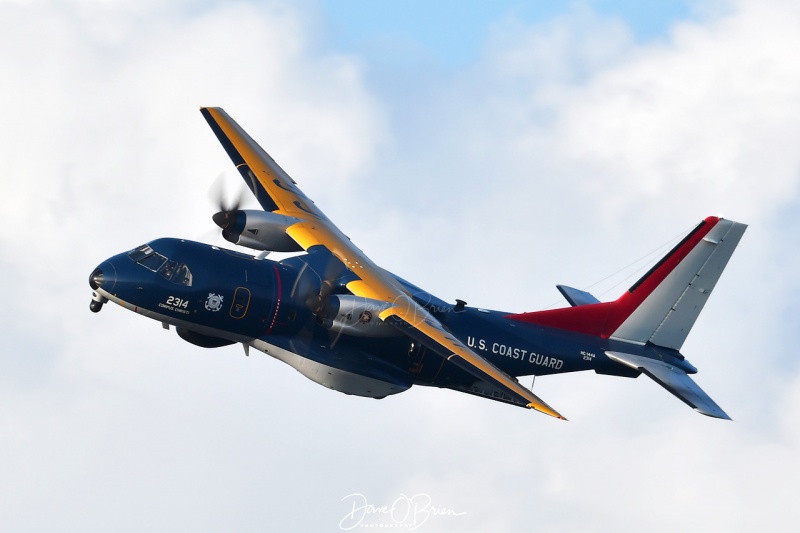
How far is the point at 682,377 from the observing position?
4038 centimetres

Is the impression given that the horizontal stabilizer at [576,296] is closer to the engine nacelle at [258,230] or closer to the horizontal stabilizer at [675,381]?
the horizontal stabilizer at [675,381]

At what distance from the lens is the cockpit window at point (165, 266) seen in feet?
120

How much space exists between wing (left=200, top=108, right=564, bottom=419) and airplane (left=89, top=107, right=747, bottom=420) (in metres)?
0.07

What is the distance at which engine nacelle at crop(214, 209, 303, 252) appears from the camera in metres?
40.2

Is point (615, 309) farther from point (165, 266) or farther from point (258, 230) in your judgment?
point (165, 266)

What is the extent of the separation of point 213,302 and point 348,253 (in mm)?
5410

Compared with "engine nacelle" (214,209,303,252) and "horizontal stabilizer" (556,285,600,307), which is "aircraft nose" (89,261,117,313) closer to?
"engine nacelle" (214,209,303,252)

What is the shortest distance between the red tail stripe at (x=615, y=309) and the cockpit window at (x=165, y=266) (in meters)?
11.2

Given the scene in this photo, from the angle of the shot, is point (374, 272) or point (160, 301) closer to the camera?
point (160, 301)

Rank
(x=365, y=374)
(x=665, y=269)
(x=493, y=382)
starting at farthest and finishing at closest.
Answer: (x=665, y=269) → (x=365, y=374) → (x=493, y=382)

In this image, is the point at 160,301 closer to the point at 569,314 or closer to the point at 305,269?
the point at 305,269

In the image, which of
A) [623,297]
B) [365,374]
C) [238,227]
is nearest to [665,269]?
[623,297]

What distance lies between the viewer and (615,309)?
136ft

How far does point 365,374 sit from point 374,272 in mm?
3418
